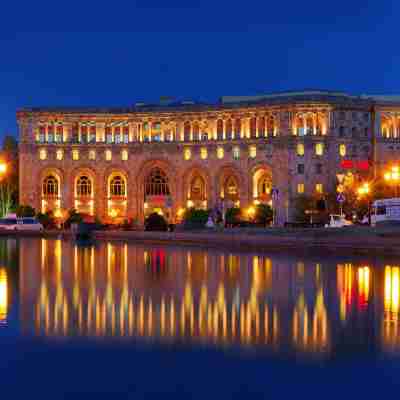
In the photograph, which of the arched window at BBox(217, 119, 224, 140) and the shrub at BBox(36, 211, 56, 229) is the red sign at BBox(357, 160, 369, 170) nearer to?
the arched window at BBox(217, 119, 224, 140)

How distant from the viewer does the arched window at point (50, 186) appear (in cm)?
7481

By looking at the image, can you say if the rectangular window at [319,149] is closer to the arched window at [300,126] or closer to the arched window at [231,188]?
the arched window at [300,126]

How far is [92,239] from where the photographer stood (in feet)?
167

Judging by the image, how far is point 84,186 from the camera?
75500 millimetres

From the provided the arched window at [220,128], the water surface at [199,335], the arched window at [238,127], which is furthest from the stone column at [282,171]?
the water surface at [199,335]

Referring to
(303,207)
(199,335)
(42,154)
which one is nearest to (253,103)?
(303,207)

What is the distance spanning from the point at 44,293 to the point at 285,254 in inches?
680

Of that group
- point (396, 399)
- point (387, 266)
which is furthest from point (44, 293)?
point (387, 266)

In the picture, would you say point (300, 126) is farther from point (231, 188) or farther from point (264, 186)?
point (231, 188)

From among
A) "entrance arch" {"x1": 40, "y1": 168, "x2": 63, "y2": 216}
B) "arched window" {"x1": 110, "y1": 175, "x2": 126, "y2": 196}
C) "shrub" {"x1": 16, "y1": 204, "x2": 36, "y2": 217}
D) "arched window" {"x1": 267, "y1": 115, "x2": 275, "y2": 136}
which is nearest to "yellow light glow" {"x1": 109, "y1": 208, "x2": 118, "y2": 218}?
"arched window" {"x1": 110, "y1": 175, "x2": 126, "y2": 196}

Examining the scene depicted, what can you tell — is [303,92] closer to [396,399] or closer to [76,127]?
[76,127]

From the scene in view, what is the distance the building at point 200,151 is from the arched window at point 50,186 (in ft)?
0.37

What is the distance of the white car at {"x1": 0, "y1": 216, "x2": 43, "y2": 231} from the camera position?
58.9 meters

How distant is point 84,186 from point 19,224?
15859 millimetres
